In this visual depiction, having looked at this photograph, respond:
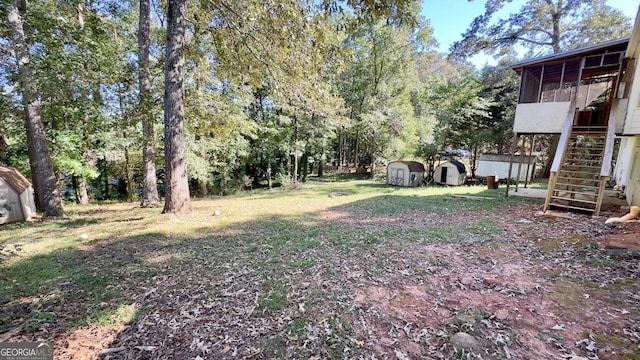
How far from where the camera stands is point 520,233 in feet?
18.0

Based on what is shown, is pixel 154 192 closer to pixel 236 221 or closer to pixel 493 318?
pixel 236 221

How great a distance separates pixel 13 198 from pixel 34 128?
6.60ft

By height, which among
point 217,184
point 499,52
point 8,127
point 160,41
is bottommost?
point 217,184

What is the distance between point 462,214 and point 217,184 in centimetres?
1457

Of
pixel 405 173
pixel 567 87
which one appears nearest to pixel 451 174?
pixel 405 173

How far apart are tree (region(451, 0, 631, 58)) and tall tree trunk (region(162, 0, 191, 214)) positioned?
1601 cm

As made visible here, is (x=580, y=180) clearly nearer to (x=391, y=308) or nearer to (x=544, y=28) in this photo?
(x=391, y=308)

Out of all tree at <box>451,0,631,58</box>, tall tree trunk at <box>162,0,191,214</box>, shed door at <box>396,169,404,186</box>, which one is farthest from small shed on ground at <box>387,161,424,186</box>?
tall tree trunk at <box>162,0,191,214</box>

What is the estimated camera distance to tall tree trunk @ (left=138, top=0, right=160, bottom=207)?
24.3 feet

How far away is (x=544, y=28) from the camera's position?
49.6 feet

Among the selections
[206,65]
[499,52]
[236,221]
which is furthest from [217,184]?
[499,52]

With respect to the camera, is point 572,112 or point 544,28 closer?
point 572,112

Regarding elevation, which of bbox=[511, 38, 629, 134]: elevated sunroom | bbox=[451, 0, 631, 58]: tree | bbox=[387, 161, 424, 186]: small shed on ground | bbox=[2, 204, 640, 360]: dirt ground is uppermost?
bbox=[451, 0, 631, 58]: tree

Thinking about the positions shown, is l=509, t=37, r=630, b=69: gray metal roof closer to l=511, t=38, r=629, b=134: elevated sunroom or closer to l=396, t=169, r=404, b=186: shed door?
l=511, t=38, r=629, b=134: elevated sunroom
